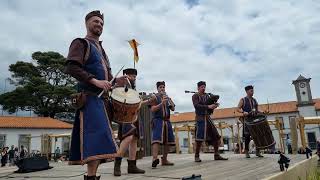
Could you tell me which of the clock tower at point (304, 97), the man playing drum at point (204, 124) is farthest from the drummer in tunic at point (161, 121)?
the clock tower at point (304, 97)

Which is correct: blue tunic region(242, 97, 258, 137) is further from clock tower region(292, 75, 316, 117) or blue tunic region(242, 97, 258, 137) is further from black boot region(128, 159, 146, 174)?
clock tower region(292, 75, 316, 117)

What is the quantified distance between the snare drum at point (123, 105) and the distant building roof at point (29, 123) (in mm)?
37170

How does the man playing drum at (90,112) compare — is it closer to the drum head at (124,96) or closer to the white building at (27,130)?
the drum head at (124,96)

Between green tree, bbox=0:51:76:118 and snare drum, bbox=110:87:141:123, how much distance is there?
40788mm

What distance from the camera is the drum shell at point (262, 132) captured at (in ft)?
22.2

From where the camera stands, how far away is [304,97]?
174 feet

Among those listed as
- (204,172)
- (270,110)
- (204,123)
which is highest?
(270,110)

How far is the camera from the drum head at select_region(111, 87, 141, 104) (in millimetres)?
3295

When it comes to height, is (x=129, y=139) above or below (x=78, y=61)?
below

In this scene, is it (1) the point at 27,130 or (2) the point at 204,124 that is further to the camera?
(1) the point at 27,130

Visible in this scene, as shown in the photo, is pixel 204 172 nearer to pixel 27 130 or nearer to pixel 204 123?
pixel 204 123

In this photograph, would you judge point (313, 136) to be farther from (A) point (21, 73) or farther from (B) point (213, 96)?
(B) point (213, 96)

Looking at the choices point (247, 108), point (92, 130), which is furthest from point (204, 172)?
point (247, 108)

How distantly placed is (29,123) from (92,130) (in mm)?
39222
